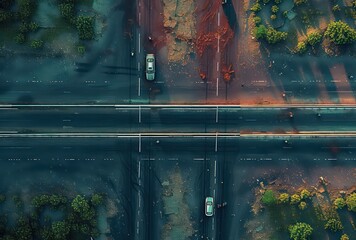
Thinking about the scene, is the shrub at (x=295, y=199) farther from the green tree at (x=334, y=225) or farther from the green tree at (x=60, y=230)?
the green tree at (x=60, y=230)

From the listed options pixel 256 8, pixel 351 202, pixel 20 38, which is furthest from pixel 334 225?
pixel 20 38

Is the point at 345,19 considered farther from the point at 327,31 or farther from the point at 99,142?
the point at 99,142

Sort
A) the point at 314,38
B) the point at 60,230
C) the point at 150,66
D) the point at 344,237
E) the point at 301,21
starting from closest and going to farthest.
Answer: the point at 60,230
the point at 150,66
the point at 314,38
the point at 344,237
the point at 301,21

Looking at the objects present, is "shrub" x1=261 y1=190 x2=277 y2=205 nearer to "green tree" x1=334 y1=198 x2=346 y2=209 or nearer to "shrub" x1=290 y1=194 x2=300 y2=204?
"shrub" x1=290 y1=194 x2=300 y2=204

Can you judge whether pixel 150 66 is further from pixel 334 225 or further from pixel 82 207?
pixel 334 225

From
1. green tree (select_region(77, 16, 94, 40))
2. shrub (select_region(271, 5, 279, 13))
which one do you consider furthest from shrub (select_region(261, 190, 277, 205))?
green tree (select_region(77, 16, 94, 40))

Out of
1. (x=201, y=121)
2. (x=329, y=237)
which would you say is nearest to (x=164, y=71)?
(x=201, y=121)
